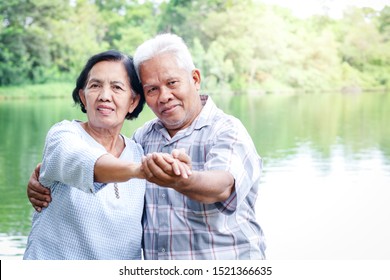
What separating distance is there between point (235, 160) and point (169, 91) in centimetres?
23

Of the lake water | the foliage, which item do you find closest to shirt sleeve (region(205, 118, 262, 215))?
the lake water

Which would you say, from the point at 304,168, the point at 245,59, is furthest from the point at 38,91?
the point at 304,168

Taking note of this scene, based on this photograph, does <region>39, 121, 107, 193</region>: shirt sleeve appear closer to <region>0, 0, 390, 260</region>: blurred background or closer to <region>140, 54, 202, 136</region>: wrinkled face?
<region>140, 54, 202, 136</region>: wrinkled face

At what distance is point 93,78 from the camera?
1424 millimetres

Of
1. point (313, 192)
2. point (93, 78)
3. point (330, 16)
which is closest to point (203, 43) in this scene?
point (330, 16)

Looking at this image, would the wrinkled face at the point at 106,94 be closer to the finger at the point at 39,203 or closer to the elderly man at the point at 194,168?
the elderly man at the point at 194,168

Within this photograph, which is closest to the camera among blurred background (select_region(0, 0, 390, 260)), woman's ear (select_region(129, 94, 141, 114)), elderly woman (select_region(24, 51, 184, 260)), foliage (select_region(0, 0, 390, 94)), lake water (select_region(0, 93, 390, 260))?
elderly woman (select_region(24, 51, 184, 260))

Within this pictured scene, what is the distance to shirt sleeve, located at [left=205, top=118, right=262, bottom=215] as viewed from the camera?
1.30 meters

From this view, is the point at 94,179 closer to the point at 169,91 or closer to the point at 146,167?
the point at 146,167

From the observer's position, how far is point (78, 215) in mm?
1332

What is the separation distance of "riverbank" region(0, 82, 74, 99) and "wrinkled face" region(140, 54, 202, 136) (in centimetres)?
1148

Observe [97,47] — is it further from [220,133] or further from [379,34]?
[220,133]

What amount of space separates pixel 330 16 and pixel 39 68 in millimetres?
5305

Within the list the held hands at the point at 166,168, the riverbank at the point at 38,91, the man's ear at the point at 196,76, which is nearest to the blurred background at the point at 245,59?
the riverbank at the point at 38,91
